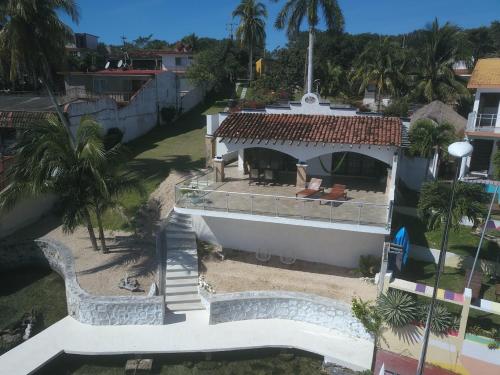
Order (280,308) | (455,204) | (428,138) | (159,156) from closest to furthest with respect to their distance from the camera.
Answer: (455,204) → (280,308) → (428,138) → (159,156)

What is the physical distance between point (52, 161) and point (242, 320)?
384 inches

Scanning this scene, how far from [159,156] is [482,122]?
2172 centimetres

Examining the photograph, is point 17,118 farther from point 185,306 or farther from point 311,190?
point 311,190

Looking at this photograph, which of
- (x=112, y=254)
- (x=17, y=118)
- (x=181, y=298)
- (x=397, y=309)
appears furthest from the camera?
(x=17, y=118)

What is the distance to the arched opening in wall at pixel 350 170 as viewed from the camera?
64.2 feet

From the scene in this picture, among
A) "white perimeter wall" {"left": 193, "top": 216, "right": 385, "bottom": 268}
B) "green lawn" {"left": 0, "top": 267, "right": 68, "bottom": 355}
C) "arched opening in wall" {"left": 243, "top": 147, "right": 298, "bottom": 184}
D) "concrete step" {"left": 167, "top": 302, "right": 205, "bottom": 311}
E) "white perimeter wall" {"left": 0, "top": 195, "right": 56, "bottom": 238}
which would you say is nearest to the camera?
"concrete step" {"left": 167, "top": 302, "right": 205, "bottom": 311}

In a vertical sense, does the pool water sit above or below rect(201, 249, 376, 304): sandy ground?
A: below

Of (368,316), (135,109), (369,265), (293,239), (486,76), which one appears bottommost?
(368,316)

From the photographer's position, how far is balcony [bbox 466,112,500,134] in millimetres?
23266

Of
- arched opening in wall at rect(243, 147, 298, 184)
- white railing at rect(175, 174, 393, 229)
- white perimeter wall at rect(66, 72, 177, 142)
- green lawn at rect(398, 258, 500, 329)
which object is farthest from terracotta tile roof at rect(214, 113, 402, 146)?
white perimeter wall at rect(66, 72, 177, 142)

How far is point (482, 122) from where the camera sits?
24.4 m

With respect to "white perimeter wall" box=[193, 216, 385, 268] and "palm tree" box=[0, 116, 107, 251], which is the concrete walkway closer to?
"white perimeter wall" box=[193, 216, 385, 268]

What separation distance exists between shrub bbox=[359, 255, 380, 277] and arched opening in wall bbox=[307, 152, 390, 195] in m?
3.99

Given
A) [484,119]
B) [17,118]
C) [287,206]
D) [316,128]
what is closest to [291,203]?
[287,206]
